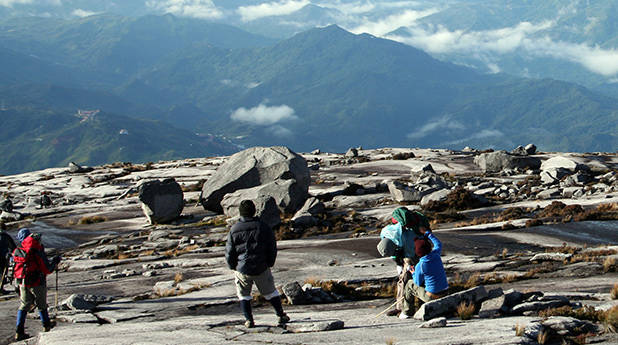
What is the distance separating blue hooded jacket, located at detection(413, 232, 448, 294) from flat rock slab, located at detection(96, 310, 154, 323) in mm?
8300

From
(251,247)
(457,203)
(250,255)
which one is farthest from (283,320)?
(457,203)

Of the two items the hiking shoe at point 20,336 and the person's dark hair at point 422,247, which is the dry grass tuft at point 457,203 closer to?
the person's dark hair at point 422,247

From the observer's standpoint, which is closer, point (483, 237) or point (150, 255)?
point (483, 237)

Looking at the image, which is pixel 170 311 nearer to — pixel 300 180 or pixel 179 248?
pixel 179 248

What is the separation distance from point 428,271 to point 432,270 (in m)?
0.10

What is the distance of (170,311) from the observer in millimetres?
17188

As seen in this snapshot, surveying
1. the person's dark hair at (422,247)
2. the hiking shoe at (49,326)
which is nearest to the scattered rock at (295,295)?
the person's dark hair at (422,247)

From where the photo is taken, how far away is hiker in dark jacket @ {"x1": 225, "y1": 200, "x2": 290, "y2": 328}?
540 inches

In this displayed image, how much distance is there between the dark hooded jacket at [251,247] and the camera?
13703mm

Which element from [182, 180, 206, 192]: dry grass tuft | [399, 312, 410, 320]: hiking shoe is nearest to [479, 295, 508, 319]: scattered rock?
[399, 312, 410, 320]: hiking shoe

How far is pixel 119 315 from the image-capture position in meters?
16.8

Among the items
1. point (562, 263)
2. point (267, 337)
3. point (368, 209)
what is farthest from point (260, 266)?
point (368, 209)

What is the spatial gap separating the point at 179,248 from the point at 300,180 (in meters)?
12.8

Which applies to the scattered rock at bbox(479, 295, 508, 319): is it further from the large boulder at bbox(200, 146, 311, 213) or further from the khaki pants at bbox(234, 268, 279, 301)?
the large boulder at bbox(200, 146, 311, 213)
